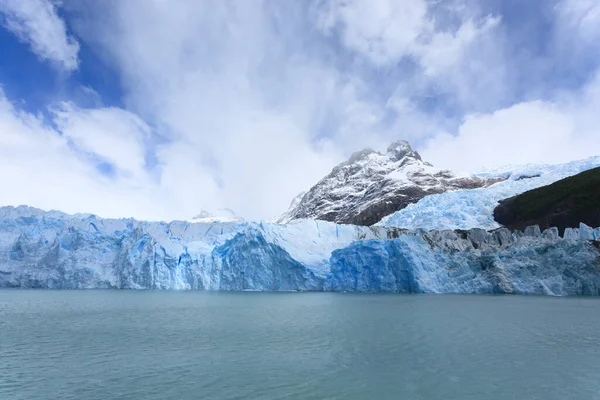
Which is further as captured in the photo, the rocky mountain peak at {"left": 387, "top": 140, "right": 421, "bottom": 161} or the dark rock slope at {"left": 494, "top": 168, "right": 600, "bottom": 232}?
the rocky mountain peak at {"left": 387, "top": 140, "right": 421, "bottom": 161}

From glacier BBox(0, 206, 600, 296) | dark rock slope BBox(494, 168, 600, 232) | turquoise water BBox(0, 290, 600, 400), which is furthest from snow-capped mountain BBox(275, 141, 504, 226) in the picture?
turquoise water BBox(0, 290, 600, 400)

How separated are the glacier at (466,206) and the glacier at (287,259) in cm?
1029

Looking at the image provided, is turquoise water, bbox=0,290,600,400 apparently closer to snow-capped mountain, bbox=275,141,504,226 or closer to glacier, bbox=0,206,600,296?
glacier, bbox=0,206,600,296

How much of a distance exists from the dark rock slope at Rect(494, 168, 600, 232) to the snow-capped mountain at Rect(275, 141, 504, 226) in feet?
104

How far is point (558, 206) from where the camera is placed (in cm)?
4647

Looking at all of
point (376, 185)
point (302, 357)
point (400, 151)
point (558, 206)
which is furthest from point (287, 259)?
point (400, 151)

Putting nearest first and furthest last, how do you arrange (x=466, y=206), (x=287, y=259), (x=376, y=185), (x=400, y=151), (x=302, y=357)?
(x=302, y=357) < (x=287, y=259) < (x=466, y=206) < (x=376, y=185) < (x=400, y=151)

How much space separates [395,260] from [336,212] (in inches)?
2770

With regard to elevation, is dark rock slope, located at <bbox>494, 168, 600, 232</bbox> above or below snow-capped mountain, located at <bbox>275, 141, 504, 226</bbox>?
below

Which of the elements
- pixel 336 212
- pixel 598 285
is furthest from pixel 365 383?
pixel 336 212

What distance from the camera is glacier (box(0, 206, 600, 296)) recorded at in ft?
94.1

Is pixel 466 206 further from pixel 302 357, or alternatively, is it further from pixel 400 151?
pixel 400 151

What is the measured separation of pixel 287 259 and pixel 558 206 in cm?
3239

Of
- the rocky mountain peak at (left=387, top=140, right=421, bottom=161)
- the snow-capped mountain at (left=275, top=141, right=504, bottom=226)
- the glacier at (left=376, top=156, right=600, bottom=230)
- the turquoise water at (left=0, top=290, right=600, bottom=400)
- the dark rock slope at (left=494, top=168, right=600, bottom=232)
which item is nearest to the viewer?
the turquoise water at (left=0, top=290, right=600, bottom=400)
